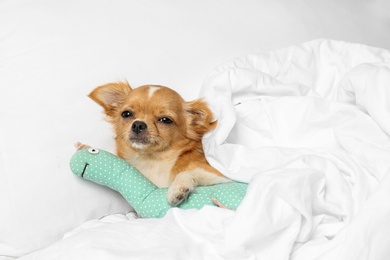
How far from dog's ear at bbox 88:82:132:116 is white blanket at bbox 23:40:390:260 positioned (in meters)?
0.26

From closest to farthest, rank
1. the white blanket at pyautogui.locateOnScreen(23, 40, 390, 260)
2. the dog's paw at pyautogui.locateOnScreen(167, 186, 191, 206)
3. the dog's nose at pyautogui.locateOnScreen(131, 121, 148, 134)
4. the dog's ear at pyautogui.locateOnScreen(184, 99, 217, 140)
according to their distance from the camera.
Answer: the white blanket at pyautogui.locateOnScreen(23, 40, 390, 260) < the dog's paw at pyautogui.locateOnScreen(167, 186, 191, 206) < the dog's nose at pyautogui.locateOnScreen(131, 121, 148, 134) < the dog's ear at pyautogui.locateOnScreen(184, 99, 217, 140)

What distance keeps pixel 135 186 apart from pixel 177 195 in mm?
157

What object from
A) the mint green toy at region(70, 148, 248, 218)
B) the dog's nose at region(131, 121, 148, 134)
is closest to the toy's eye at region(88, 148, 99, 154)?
the mint green toy at region(70, 148, 248, 218)

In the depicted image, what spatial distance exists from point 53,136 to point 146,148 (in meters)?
0.28

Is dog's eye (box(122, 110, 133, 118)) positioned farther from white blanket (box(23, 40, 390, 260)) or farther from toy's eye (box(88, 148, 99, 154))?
white blanket (box(23, 40, 390, 260))

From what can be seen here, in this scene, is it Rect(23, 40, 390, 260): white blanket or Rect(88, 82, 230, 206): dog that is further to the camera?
Rect(88, 82, 230, 206): dog

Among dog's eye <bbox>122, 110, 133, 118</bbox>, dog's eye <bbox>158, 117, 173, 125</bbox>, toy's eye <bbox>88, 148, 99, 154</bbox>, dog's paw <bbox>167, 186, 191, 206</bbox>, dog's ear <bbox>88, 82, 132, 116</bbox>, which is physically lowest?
dog's paw <bbox>167, 186, 191, 206</bbox>

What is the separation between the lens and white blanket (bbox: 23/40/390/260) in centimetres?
127

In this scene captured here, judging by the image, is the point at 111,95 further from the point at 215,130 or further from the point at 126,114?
the point at 215,130

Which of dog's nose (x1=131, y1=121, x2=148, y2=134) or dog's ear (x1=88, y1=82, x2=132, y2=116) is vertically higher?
dog's ear (x1=88, y1=82, x2=132, y2=116)

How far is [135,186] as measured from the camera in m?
→ 1.60

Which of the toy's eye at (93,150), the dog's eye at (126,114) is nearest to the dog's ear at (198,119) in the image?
the dog's eye at (126,114)

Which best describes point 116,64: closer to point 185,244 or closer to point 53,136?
point 53,136

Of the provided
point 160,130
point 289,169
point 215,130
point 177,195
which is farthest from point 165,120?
point 289,169
